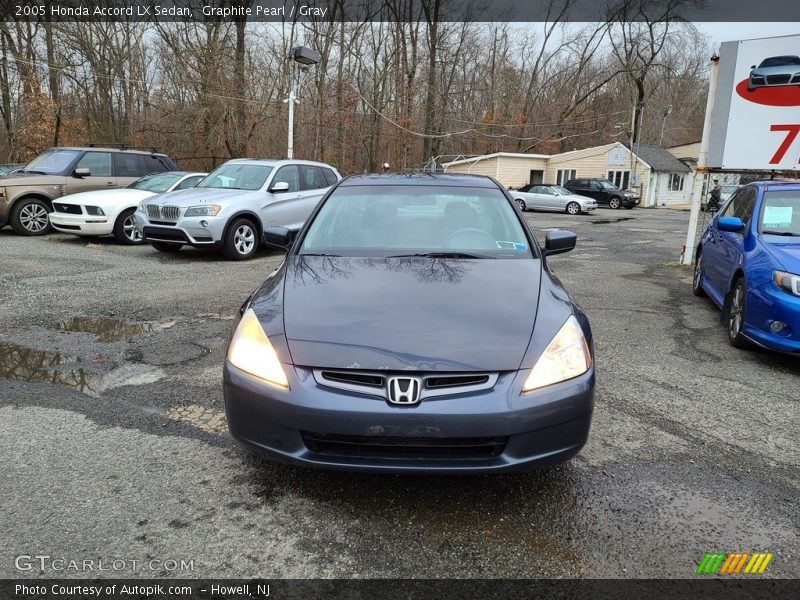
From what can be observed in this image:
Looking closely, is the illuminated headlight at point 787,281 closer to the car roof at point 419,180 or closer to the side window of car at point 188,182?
the car roof at point 419,180

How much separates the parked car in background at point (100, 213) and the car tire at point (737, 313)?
9596 mm

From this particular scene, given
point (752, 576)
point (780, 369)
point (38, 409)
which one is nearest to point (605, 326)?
point (780, 369)

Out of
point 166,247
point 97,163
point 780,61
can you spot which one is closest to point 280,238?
point 166,247

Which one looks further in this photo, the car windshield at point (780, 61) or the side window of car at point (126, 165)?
the side window of car at point (126, 165)

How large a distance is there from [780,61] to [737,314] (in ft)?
18.6

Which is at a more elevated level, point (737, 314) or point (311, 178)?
point (311, 178)

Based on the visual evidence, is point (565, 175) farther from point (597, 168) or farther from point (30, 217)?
point (30, 217)

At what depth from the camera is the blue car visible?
4590 mm

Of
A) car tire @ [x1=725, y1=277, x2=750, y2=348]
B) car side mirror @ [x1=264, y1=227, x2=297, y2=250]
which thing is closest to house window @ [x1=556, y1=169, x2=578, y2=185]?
car tire @ [x1=725, y1=277, x2=750, y2=348]

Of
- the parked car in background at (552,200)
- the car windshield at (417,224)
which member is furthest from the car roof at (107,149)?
the parked car in background at (552,200)

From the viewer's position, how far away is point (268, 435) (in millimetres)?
2482

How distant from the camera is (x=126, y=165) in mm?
12672

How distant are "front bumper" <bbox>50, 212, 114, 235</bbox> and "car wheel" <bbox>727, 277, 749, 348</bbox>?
10261mm

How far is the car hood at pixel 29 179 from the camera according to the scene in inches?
437
